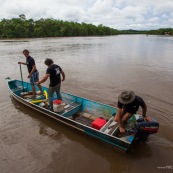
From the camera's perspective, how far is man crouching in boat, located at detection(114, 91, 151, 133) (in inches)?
158

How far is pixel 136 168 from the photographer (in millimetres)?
4207

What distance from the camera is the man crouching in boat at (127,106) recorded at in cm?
401

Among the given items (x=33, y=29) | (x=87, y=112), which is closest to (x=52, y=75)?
(x=87, y=112)

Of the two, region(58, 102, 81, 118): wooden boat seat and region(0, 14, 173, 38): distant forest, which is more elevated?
region(0, 14, 173, 38): distant forest

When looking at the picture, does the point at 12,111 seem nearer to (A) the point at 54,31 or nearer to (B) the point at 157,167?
(B) the point at 157,167

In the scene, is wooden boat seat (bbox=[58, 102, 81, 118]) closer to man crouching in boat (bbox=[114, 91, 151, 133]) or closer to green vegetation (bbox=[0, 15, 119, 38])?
man crouching in boat (bbox=[114, 91, 151, 133])

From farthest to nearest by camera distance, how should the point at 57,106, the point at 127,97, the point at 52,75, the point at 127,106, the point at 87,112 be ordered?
the point at 87,112
the point at 57,106
the point at 52,75
the point at 127,106
the point at 127,97

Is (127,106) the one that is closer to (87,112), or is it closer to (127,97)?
(127,97)

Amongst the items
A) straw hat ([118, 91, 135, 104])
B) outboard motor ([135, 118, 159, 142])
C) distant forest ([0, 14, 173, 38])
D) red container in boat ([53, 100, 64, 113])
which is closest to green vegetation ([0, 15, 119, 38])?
distant forest ([0, 14, 173, 38])

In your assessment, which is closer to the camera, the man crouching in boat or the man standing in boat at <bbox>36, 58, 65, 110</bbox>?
the man crouching in boat

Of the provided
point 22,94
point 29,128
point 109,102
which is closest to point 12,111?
point 22,94

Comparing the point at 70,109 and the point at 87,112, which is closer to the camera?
the point at 70,109

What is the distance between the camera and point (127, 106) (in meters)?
4.25

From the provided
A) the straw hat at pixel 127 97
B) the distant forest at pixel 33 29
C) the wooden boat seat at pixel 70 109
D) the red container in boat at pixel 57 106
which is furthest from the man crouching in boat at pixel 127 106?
the distant forest at pixel 33 29
